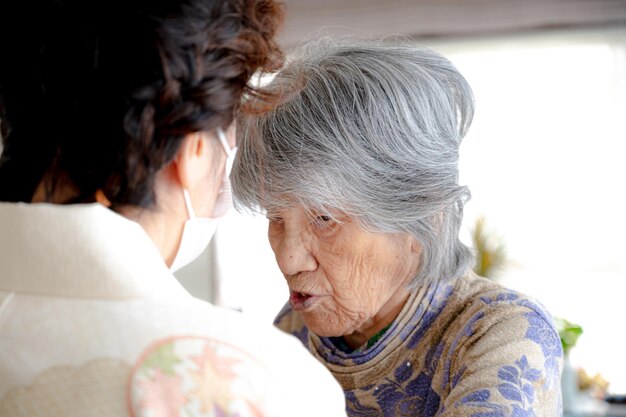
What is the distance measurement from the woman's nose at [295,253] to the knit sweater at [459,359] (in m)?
0.22

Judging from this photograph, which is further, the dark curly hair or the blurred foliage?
the blurred foliage

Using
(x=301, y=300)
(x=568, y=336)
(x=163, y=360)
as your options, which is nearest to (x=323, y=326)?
(x=301, y=300)

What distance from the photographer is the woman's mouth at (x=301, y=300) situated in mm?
1624

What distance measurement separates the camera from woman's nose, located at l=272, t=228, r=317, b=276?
1586 mm

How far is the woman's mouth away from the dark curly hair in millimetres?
778

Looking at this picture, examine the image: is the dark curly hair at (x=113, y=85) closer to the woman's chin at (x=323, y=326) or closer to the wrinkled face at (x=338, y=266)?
the wrinkled face at (x=338, y=266)

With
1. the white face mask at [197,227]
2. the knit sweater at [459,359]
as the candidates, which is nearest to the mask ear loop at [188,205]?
the white face mask at [197,227]

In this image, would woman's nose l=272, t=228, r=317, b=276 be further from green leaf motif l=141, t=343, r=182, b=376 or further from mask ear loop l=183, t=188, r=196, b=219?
green leaf motif l=141, t=343, r=182, b=376

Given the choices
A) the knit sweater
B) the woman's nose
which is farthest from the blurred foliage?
the woman's nose

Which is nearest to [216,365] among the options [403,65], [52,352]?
[52,352]

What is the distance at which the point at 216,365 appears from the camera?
2.68 feet

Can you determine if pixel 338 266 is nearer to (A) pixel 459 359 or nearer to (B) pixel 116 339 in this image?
(A) pixel 459 359

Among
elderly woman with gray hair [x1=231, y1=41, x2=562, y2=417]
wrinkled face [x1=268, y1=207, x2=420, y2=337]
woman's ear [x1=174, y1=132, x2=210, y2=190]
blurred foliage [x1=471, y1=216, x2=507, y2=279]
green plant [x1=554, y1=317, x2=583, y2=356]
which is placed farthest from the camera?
blurred foliage [x1=471, y1=216, x2=507, y2=279]

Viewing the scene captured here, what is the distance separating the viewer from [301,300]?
1.64 m
